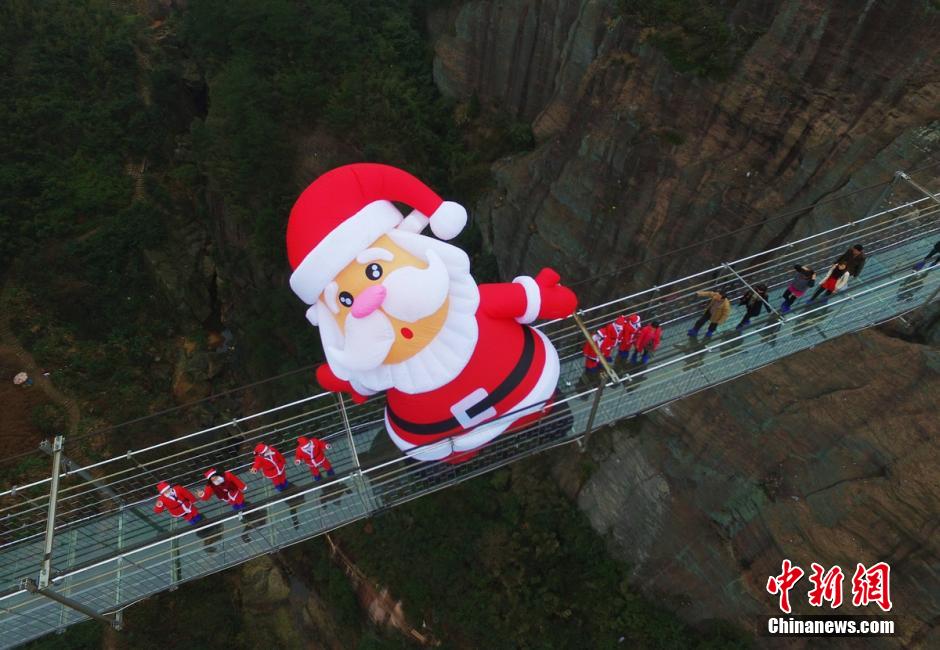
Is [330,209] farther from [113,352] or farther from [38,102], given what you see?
[38,102]

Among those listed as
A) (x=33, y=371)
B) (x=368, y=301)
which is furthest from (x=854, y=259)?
(x=33, y=371)

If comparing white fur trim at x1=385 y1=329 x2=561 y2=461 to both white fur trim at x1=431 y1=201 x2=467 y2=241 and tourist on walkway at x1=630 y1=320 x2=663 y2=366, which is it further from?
white fur trim at x1=431 y1=201 x2=467 y2=241

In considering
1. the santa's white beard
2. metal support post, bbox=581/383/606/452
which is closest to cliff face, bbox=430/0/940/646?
metal support post, bbox=581/383/606/452

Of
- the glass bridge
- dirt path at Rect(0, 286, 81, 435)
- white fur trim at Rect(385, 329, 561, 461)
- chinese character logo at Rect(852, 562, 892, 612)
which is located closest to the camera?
the glass bridge

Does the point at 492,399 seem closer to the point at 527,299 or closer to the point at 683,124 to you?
the point at 527,299

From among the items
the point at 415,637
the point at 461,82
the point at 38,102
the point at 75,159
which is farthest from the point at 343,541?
the point at 38,102

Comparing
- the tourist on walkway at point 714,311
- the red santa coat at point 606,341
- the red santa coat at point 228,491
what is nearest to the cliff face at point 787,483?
the tourist on walkway at point 714,311
